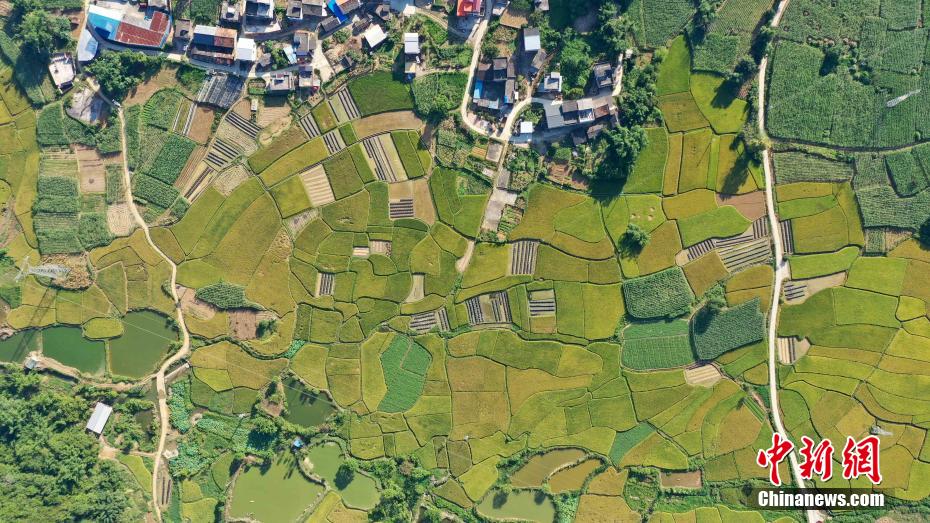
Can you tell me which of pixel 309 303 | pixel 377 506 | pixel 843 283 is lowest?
pixel 377 506

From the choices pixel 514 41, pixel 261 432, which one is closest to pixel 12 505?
pixel 261 432

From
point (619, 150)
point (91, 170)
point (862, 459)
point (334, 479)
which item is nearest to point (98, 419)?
point (334, 479)

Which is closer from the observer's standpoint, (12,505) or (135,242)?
(12,505)

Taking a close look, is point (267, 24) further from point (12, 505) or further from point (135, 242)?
point (12, 505)

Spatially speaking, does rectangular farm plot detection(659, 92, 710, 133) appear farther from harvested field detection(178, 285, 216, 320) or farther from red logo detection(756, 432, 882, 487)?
harvested field detection(178, 285, 216, 320)

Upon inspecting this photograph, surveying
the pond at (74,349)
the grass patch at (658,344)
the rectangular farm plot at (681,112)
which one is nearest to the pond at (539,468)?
Result: the grass patch at (658,344)

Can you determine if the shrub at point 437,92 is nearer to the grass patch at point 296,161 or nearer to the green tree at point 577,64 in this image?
the green tree at point 577,64

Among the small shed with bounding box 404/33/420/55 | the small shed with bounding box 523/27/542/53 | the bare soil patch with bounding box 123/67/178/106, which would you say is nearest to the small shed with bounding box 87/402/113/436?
the bare soil patch with bounding box 123/67/178/106
